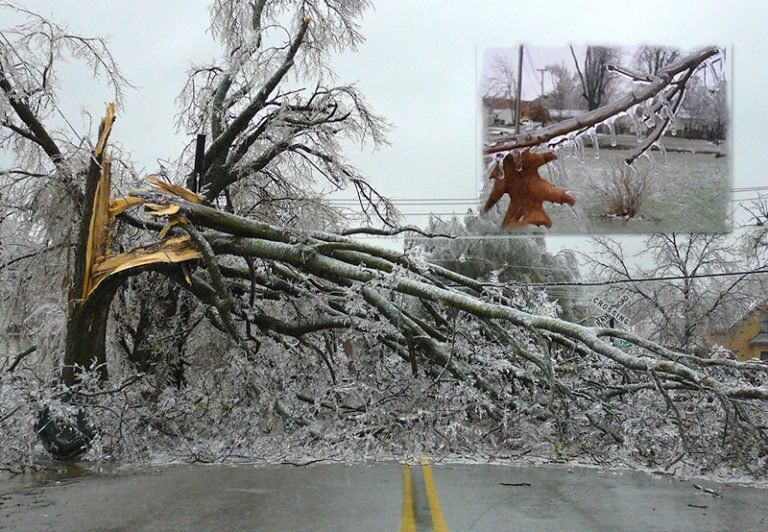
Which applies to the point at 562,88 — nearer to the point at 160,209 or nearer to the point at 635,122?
the point at 635,122

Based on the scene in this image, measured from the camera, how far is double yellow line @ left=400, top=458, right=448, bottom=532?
677 centimetres

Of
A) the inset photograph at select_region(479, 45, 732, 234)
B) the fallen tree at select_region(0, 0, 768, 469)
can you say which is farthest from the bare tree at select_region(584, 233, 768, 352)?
the fallen tree at select_region(0, 0, 768, 469)

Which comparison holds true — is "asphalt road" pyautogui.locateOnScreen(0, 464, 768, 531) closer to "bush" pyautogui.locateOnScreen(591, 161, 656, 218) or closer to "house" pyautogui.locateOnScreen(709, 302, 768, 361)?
"bush" pyautogui.locateOnScreen(591, 161, 656, 218)

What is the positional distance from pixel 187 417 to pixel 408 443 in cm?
306

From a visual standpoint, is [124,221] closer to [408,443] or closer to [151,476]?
[151,476]

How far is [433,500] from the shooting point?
7996 mm

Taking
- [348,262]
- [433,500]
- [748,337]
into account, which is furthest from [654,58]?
[748,337]

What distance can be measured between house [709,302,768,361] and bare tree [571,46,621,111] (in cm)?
1447

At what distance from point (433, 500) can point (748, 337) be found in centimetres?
3333

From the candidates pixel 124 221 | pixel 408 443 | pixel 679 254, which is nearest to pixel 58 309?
pixel 124 221

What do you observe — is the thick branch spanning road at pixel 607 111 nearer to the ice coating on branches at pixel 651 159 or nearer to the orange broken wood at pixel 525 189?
the orange broken wood at pixel 525 189

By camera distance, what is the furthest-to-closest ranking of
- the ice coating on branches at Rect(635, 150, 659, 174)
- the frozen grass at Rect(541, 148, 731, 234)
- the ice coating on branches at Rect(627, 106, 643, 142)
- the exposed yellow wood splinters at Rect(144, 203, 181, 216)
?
the frozen grass at Rect(541, 148, 731, 234), the ice coating on branches at Rect(635, 150, 659, 174), the ice coating on branches at Rect(627, 106, 643, 142), the exposed yellow wood splinters at Rect(144, 203, 181, 216)

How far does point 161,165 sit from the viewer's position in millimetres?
12719

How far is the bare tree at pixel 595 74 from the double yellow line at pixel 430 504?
9354mm
